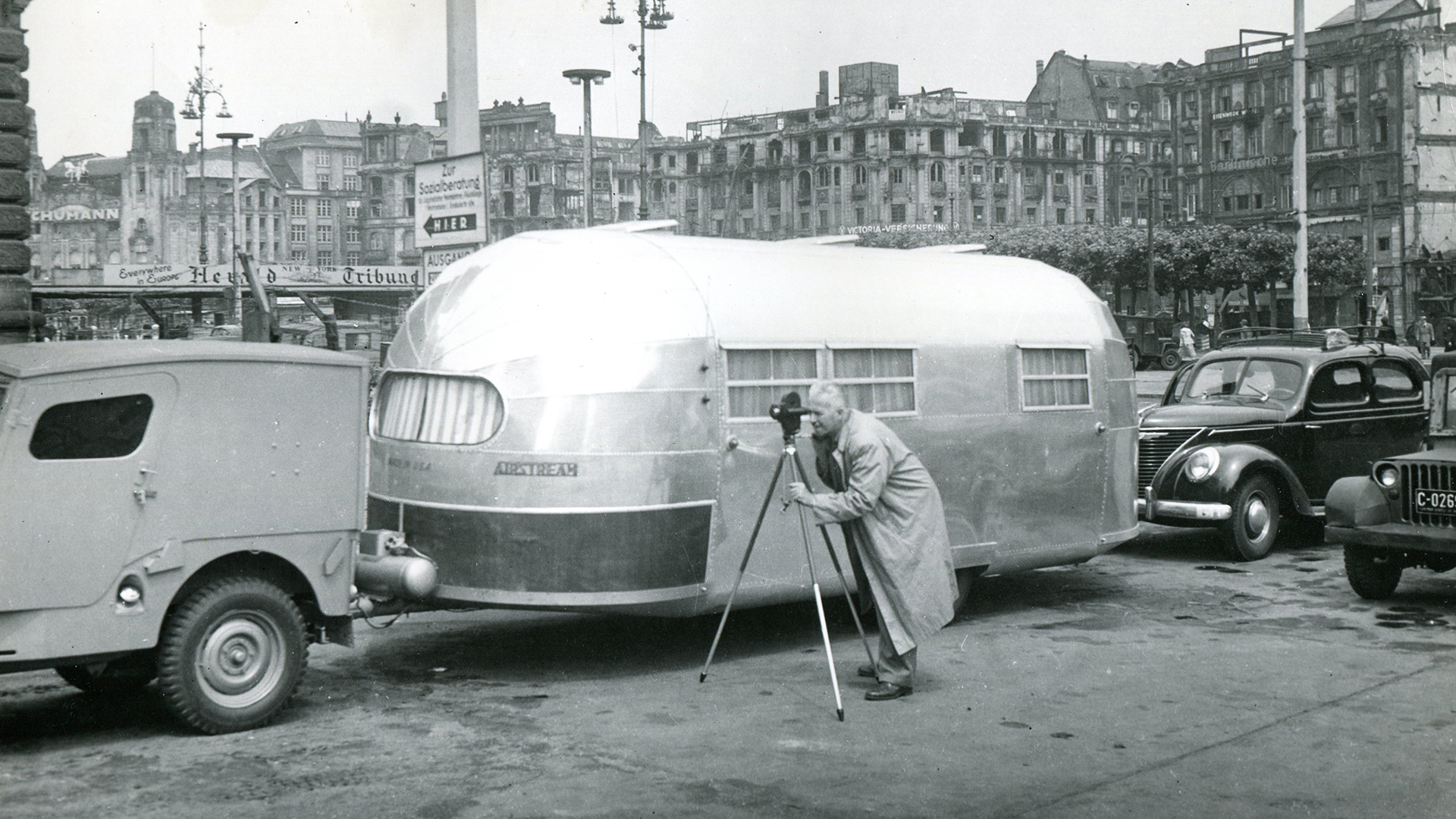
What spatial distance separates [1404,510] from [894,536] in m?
4.86

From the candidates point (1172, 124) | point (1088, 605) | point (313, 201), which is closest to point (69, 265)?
point (313, 201)

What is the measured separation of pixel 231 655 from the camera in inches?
288

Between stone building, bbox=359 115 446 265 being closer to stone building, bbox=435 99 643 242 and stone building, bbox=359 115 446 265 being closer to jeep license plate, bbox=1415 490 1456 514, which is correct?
stone building, bbox=435 99 643 242

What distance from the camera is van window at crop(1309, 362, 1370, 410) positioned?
14.3m

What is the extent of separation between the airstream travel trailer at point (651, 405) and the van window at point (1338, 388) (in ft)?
17.4

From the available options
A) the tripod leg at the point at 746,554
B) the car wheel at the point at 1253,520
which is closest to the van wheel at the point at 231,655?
the tripod leg at the point at 746,554

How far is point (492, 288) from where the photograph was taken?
8844 millimetres

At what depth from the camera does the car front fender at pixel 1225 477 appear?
13.4 metres

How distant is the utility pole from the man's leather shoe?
18.1 meters

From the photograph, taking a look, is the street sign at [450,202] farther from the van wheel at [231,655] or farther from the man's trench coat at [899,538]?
the van wheel at [231,655]

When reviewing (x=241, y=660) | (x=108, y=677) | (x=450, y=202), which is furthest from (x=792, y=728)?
(x=450, y=202)

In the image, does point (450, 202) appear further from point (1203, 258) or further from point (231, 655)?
point (1203, 258)

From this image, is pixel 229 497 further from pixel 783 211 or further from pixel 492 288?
pixel 783 211

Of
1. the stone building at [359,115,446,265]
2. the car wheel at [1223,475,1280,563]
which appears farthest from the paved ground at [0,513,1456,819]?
the stone building at [359,115,446,265]
